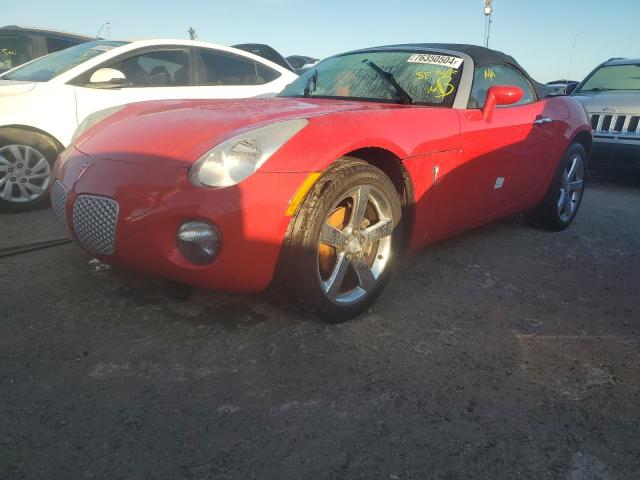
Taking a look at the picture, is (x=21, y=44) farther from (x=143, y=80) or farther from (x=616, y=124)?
(x=616, y=124)

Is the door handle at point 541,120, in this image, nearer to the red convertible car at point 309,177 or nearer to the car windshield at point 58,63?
the red convertible car at point 309,177

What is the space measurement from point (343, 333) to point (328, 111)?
3.37 ft

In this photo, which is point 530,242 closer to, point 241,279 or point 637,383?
point 637,383

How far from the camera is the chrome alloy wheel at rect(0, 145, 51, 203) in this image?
12.3 feet

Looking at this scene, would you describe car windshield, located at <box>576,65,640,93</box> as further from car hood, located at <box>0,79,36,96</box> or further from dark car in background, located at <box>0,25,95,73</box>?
dark car in background, located at <box>0,25,95,73</box>

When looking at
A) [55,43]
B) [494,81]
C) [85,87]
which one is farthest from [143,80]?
[494,81]

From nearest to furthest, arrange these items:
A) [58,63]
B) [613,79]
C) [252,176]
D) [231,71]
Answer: [252,176] < [58,63] < [231,71] < [613,79]

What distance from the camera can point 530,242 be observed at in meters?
3.72

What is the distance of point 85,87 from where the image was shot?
13.6 feet

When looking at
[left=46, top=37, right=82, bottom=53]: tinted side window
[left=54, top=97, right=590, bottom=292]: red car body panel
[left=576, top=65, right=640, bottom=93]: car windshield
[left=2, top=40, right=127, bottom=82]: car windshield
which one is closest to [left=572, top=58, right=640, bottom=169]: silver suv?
[left=576, top=65, right=640, bottom=93]: car windshield

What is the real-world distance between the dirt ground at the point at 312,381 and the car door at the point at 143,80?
6.00 ft

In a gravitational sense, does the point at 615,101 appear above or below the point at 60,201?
above

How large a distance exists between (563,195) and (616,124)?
2.82 m

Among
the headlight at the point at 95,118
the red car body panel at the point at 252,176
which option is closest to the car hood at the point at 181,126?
the red car body panel at the point at 252,176
